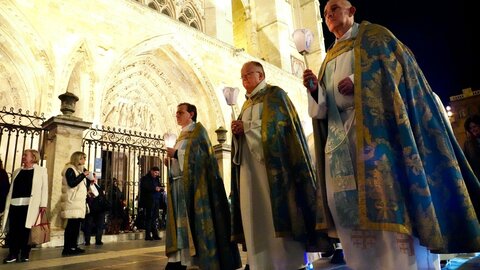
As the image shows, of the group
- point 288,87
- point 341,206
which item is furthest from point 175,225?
point 288,87

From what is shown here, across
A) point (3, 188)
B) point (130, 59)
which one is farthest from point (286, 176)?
point (130, 59)

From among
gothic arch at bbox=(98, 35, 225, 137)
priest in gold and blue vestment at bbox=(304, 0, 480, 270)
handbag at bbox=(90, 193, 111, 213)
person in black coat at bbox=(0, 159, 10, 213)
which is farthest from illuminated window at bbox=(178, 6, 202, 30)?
priest in gold and blue vestment at bbox=(304, 0, 480, 270)

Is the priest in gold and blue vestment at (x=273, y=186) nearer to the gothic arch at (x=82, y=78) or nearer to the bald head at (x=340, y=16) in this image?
the bald head at (x=340, y=16)

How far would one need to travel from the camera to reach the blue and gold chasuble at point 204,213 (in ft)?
9.65

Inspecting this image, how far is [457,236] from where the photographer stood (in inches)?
62.2

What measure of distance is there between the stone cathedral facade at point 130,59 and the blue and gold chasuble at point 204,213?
13.0ft

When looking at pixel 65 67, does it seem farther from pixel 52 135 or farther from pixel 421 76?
pixel 421 76

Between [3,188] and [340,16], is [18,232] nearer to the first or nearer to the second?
[3,188]

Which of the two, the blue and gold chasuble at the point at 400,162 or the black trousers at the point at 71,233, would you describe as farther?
the black trousers at the point at 71,233

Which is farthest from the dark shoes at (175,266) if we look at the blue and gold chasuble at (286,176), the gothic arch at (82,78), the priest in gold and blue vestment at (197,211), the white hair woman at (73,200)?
the gothic arch at (82,78)

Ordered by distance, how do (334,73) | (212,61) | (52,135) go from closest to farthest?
1. (334,73)
2. (52,135)
3. (212,61)

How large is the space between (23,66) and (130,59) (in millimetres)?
2925

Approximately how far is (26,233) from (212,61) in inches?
384

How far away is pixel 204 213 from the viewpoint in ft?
10.0
